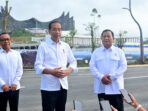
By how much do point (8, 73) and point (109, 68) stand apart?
172 cm

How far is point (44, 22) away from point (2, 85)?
93252 millimetres

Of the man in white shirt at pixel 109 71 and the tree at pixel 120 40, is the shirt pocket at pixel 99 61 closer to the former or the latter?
the man in white shirt at pixel 109 71

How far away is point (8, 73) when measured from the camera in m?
4.89

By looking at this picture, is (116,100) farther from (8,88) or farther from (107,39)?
(8,88)

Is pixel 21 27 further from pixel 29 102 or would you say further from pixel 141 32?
pixel 29 102

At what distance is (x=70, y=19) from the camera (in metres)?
104

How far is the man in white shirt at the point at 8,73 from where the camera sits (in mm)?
4859

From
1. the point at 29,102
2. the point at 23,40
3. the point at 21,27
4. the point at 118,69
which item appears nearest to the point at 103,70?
the point at 118,69

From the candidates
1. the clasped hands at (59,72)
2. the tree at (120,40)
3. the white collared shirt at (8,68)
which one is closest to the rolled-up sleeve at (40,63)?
the clasped hands at (59,72)

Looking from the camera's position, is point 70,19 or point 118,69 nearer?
point 118,69

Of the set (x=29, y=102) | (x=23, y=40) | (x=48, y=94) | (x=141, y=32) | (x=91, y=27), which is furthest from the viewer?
(x=23, y=40)

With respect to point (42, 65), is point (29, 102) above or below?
below

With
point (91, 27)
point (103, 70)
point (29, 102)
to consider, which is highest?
point (91, 27)

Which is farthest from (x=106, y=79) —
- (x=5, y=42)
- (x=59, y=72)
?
(x=5, y=42)
